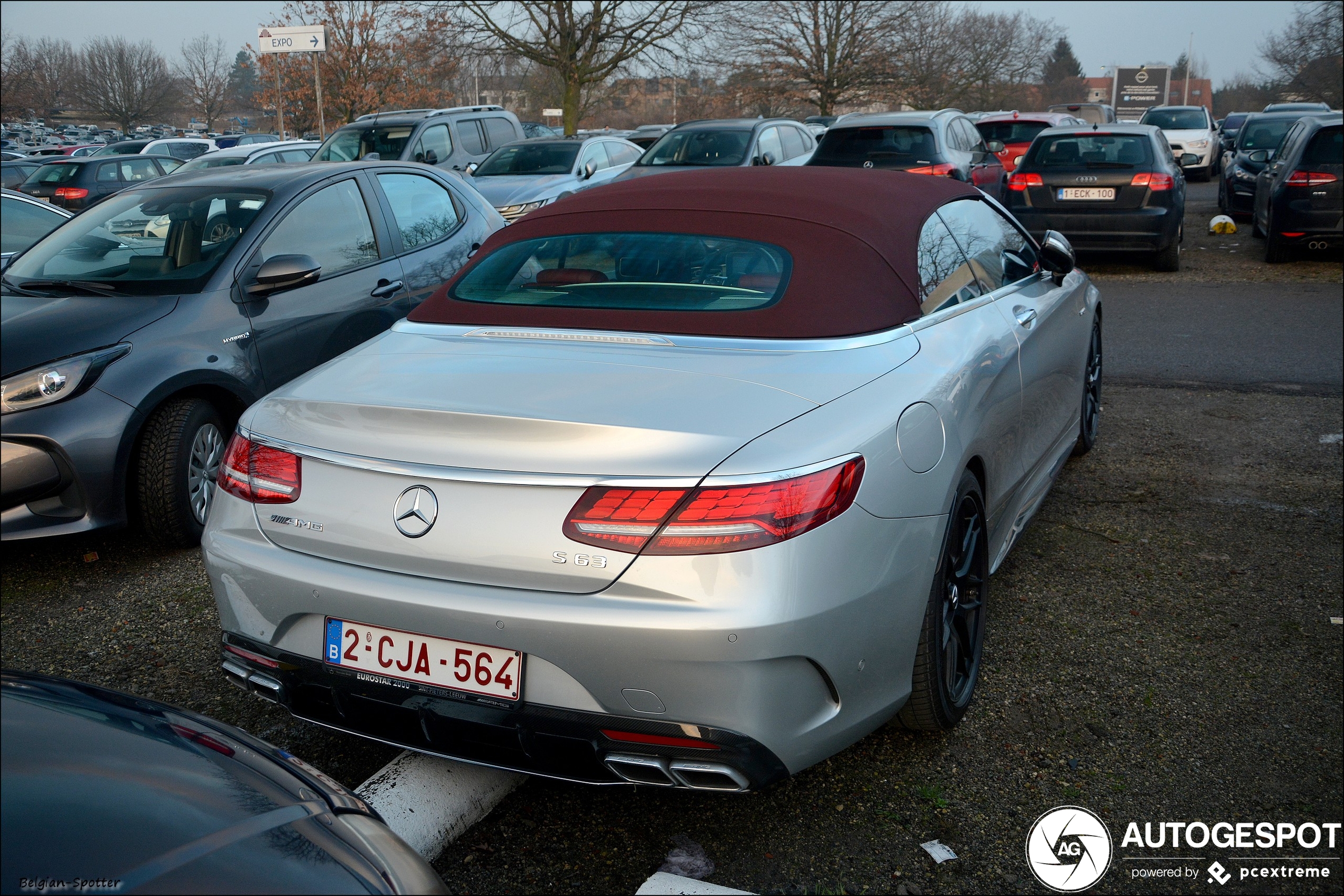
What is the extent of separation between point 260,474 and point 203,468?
7.47 ft

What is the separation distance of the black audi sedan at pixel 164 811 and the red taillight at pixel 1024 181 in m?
11.4

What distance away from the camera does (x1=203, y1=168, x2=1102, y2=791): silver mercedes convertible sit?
2.23 metres

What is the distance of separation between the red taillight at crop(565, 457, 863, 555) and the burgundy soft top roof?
2.50ft

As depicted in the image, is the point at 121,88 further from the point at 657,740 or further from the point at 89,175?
the point at 657,740

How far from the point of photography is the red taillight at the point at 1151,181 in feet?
37.5

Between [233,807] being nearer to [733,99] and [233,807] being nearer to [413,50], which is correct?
[413,50]

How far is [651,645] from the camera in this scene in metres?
2.20

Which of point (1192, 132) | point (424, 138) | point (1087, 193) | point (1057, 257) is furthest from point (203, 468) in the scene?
point (1192, 132)

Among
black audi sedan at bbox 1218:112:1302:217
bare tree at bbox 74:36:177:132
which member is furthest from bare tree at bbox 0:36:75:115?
black audi sedan at bbox 1218:112:1302:217

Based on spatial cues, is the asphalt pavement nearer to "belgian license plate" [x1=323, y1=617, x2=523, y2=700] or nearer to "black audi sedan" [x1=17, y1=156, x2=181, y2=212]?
"belgian license plate" [x1=323, y1=617, x2=523, y2=700]

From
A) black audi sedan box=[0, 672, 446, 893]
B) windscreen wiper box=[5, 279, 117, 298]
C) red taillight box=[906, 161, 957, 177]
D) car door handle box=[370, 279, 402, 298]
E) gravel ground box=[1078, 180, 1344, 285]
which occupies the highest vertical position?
red taillight box=[906, 161, 957, 177]

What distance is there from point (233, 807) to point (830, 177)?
2.84m

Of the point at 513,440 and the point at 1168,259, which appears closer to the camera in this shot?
the point at 513,440

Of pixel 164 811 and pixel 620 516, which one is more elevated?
pixel 620 516
